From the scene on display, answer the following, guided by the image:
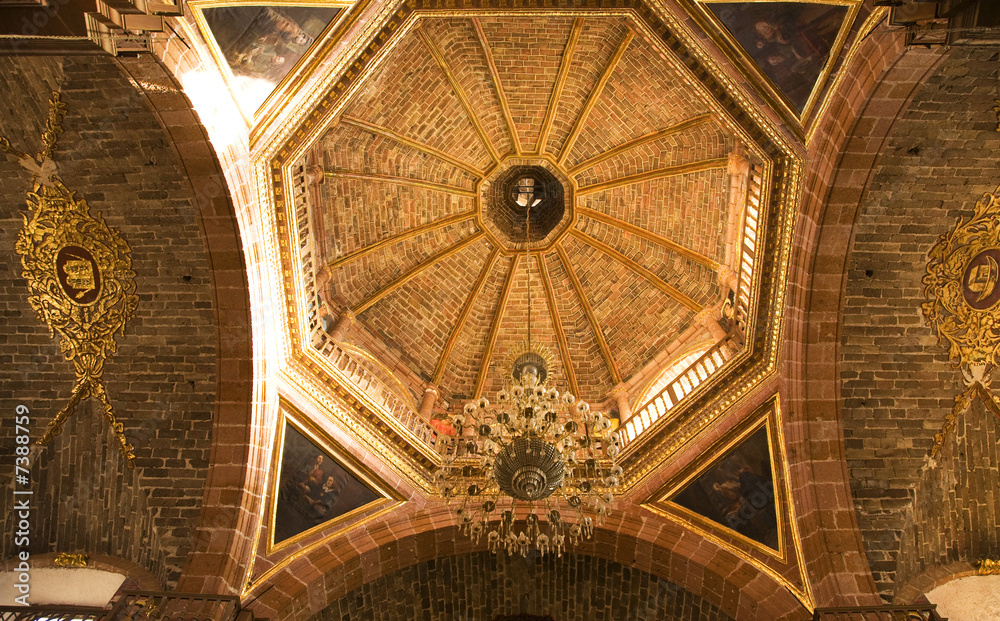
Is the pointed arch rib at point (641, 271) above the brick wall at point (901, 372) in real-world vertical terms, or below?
above

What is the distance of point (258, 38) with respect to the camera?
927cm

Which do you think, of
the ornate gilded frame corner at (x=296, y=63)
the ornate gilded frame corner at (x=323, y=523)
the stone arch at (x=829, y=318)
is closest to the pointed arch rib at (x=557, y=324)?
the ornate gilded frame corner at (x=323, y=523)

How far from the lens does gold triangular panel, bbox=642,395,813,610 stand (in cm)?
1032

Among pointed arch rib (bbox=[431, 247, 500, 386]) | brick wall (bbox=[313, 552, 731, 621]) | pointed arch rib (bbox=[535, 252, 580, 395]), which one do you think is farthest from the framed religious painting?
pointed arch rib (bbox=[535, 252, 580, 395])

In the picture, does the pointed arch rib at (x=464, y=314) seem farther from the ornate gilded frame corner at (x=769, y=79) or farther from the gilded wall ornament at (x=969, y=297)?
the gilded wall ornament at (x=969, y=297)

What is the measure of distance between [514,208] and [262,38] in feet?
21.1

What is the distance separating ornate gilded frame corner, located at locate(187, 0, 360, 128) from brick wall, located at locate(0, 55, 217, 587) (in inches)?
58.1

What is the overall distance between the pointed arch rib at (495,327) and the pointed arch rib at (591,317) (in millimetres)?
850

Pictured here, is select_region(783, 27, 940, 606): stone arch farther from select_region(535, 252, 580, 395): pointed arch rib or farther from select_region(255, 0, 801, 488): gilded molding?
select_region(535, 252, 580, 395): pointed arch rib

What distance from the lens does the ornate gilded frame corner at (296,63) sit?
8.98m

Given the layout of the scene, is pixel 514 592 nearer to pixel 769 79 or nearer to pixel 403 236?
pixel 403 236

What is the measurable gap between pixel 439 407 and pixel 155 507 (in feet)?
15.8

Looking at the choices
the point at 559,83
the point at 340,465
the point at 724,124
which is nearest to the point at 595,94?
the point at 559,83

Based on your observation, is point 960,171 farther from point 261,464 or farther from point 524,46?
point 261,464
